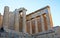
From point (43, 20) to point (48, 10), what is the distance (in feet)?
8.55

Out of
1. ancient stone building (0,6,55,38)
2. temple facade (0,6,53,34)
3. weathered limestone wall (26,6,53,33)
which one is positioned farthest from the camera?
weathered limestone wall (26,6,53,33)

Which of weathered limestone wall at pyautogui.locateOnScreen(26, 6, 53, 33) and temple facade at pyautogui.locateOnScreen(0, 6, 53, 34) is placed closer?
temple facade at pyautogui.locateOnScreen(0, 6, 53, 34)

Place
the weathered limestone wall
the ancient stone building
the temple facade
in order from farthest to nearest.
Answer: the weathered limestone wall → the temple facade → the ancient stone building

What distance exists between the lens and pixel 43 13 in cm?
2223

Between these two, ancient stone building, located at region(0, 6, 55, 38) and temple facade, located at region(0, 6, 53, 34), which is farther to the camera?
temple facade, located at region(0, 6, 53, 34)

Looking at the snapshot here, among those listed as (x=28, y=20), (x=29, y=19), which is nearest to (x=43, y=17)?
(x=29, y=19)

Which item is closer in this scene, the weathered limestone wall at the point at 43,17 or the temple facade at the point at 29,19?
the temple facade at the point at 29,19

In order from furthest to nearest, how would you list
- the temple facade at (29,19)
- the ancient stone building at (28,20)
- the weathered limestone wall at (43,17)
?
the weathered limestone wall at (43,17) < the temple facade at (29,19) < the ancient stone building at (28,20)

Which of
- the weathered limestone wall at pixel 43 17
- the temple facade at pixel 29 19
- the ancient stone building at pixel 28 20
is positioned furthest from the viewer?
the weathered limestone wall at pixel 43 17

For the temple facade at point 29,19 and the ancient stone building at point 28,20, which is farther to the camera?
the temple facade at point 29,19

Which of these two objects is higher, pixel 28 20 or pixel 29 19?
pixel 29 19

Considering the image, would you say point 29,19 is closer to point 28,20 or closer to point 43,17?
point 28,20

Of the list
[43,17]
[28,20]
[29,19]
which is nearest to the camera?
[43,17]

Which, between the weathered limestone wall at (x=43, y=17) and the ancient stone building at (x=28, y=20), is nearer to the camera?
the ancient stone building at (x=28, y=20)
